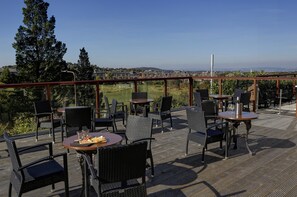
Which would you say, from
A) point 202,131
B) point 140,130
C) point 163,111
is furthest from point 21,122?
point 202,131

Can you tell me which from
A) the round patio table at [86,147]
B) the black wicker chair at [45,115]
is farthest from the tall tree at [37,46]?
the round patio table at [86,147]

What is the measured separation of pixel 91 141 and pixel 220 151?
8.39 feet

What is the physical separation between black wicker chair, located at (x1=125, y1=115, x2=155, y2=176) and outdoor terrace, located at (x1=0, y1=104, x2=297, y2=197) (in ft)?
1.46

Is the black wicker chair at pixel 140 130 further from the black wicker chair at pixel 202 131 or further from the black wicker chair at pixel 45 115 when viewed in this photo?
the black wicker chair at pixel 45 115

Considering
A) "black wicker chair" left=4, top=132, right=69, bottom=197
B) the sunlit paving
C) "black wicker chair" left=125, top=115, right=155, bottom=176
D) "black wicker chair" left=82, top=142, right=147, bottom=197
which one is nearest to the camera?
"black wicker chair" left=82, top=142, right=147, bottom=197

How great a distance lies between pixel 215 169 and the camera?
3672mm

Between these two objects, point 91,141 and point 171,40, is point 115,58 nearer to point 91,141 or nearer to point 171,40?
point 171,40

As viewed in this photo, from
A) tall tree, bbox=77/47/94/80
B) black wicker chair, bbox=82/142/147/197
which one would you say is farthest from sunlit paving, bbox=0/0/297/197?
tall tree, bbox=77/47/94/80

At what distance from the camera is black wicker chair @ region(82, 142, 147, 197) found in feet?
6.67

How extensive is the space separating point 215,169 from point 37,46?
2482 centimetres

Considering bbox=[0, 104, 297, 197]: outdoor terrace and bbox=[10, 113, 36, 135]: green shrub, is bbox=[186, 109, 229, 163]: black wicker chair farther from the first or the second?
bbox=[10, 113, 36, 135]: green shrub

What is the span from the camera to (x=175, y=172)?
357 centimetres

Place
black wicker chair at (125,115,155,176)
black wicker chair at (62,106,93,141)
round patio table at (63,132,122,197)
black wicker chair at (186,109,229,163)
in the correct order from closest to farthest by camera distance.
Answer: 1. round patio table at (63,132,122,197)
2. black wicker chair at (125,115,155,176)
3. black wicker chair at (186,109,229,163)
4. black wicker chair at (62,106,93,141)

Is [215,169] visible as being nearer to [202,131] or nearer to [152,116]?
[202,131]
